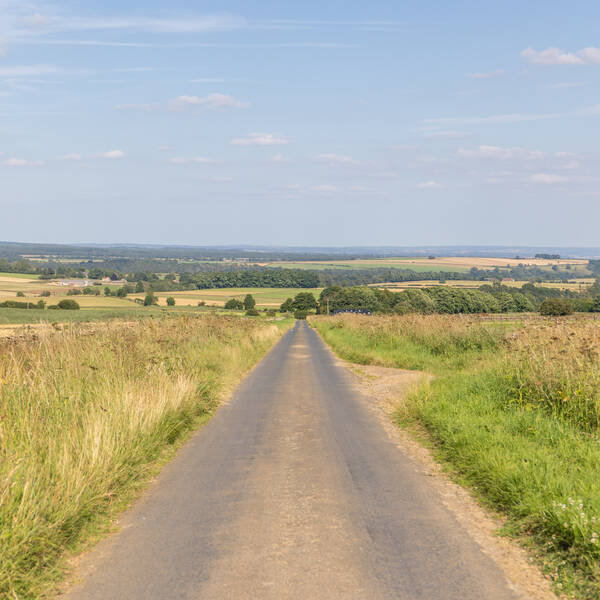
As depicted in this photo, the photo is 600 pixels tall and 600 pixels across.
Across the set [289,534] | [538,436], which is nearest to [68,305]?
[538,436]

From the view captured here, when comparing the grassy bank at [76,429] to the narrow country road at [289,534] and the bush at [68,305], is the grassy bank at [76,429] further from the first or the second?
the bush at [68,305]

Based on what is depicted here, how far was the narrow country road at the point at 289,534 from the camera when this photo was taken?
4.86 m

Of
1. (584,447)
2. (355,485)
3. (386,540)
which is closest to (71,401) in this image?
(355,485)

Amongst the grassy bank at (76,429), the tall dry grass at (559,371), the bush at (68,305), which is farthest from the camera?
the bush at (68,305)

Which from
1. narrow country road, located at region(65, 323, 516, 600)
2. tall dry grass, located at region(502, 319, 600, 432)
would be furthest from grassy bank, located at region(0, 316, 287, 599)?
tall dry grass, located at region(502, 319, 600, 432)

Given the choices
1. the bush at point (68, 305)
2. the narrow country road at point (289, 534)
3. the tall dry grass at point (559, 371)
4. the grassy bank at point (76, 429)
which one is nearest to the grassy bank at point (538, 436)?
the tall dry grass at point (559, 371)

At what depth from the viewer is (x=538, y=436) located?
9.12m

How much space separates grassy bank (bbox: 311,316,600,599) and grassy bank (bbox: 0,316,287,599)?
4536mm

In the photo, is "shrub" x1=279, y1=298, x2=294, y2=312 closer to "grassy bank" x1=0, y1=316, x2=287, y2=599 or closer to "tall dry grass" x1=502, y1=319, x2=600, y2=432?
"grassy bank" x1=0, y1=316, x2=287, y2=599

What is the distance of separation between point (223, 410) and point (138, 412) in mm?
4755

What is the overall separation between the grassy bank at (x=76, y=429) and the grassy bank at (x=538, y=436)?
4.54m

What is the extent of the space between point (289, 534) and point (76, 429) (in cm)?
367

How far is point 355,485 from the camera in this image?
7.76 meters

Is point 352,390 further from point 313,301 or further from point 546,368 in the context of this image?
point 313,301
